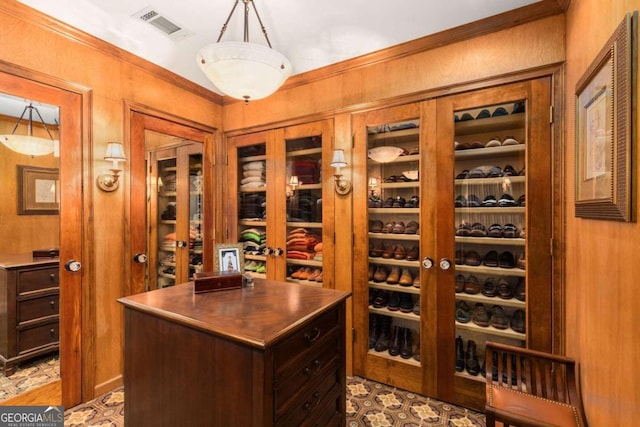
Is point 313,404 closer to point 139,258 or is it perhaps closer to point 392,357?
point 392,357

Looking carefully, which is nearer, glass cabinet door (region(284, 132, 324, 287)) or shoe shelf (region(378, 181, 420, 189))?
shoe shelf (region(378, 181, 420, 189))

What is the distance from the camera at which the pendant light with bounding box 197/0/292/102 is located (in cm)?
137

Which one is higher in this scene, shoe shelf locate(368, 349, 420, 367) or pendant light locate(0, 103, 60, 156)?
pendant light locate(0, 103, 60, 156)

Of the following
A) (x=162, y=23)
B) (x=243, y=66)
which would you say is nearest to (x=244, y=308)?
(x=243, y=66)

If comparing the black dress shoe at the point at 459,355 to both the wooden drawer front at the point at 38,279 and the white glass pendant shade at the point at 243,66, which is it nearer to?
the white glass pendant shade at the point at 243,66

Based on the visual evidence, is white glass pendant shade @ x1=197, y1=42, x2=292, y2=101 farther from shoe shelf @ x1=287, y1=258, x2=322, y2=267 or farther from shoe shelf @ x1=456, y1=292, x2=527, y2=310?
shoe shelf @ x1=456, y1=292, x2=527, y2=310

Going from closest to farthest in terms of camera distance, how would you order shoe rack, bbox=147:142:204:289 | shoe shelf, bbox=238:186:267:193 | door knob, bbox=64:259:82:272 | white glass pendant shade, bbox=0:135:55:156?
white glass pendant shade, bbox=0:135:55:156
door knob, bbox=64:259:82:272
shoe rack, bbox=147:142:204:289
shoe shelf, bbox=238:186:267:193

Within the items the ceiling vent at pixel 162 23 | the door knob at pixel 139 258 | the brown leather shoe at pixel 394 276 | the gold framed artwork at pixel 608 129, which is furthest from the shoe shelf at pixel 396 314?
the ceiling vent at pixel 162 23

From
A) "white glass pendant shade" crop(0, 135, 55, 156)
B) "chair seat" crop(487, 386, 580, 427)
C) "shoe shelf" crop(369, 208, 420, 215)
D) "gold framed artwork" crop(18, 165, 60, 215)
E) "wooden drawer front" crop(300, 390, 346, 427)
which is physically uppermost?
"white glass pendant shade" crop(0, 135, 55, 156)

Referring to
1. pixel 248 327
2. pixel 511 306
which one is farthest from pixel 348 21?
pixel 511 306

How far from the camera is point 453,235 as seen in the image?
2115 mm

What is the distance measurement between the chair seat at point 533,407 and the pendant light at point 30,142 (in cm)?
287

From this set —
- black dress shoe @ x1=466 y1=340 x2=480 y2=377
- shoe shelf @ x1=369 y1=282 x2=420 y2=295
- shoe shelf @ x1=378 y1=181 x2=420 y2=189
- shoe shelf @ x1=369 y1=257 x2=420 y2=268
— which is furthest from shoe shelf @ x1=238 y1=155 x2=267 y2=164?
black dress shoe @ x1=466 y1=340 x2=480 y2=377

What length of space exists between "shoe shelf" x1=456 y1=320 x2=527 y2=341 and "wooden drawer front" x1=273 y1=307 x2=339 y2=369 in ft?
3.79
